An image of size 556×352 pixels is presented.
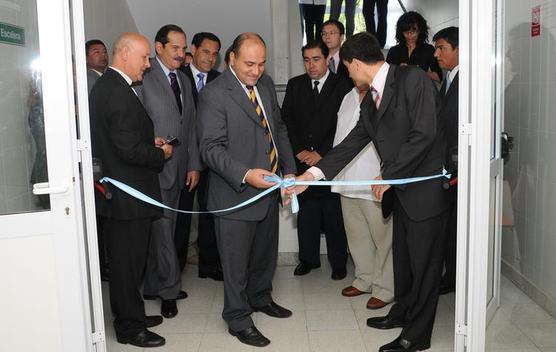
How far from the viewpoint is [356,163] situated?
13.4ft

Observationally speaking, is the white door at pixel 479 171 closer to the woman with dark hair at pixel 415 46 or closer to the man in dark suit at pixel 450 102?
the man in dark suit at pixel 450 102

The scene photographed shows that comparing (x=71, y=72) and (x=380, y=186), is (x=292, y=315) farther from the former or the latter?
(x=71, y=72)

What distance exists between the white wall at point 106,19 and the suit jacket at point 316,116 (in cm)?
214

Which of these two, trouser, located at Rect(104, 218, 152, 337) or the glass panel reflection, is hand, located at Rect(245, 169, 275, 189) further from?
the glass panel reflection

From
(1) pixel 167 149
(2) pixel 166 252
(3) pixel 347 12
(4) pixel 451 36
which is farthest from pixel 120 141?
(3) pixel 347 12

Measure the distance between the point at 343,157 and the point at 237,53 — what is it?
885 mm

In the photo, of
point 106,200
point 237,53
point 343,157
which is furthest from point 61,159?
point 343,157

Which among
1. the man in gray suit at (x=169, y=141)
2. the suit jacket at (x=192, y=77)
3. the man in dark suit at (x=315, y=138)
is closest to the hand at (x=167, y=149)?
the man in gray suit at (x=169, y=141)

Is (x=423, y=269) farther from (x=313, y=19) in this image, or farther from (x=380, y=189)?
(x=313, y=19)

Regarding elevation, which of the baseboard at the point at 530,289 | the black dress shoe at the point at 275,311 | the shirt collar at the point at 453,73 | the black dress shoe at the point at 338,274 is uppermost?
the shirt collar at the point at 453,73

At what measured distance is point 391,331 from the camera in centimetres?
363

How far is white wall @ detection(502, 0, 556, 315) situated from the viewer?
9.76ft

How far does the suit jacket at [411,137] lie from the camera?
3.15 meters

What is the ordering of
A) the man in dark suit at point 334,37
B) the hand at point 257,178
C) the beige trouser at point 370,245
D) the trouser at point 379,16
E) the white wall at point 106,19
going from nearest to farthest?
the hand at point 257,178, the beige trouser at point 370,245, the man in dark suit at point 334,37, the white wall at point 106,19, the trouser at point 379,16
